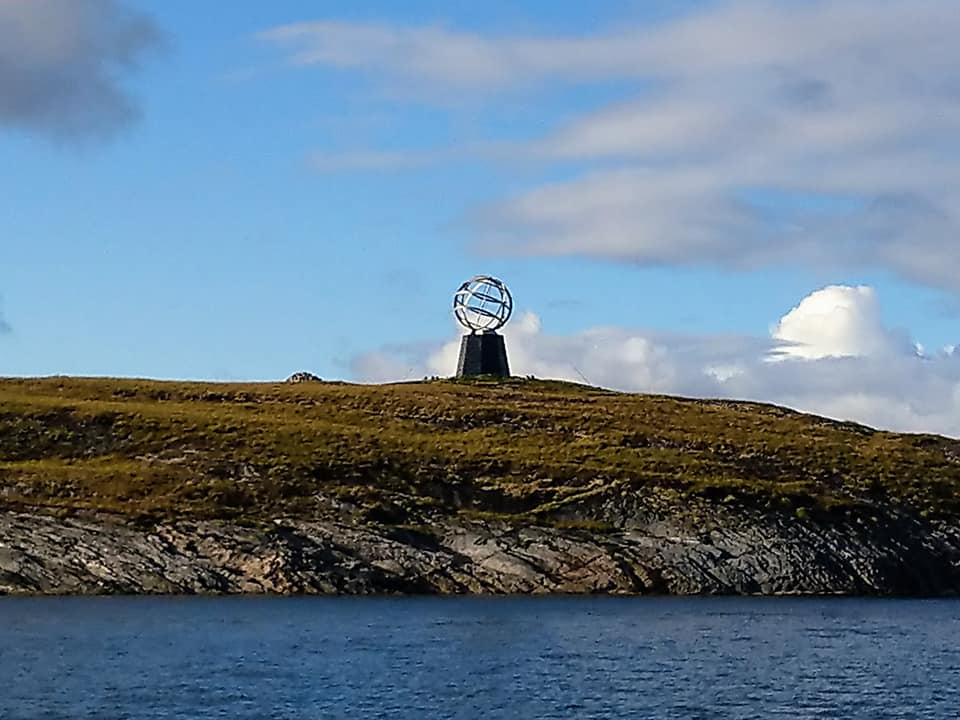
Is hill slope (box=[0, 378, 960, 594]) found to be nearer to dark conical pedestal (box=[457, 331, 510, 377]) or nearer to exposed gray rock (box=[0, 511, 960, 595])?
exposed gray rock (box=[0, 511, 960, 595])

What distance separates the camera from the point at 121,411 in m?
130

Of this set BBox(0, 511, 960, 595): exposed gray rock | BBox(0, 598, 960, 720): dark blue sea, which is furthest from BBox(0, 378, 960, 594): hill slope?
BBox(0, 598, 960, 720): dark blue sea

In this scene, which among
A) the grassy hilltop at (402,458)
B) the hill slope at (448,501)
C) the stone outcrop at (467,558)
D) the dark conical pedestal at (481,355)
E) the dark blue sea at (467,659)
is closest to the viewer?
the dark blue sea at (467,659)

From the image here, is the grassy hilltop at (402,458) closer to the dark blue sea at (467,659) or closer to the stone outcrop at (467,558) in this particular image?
the stone outcrop at (467,558)

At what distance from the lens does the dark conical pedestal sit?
565 feet

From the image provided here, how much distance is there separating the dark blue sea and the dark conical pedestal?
72958mm

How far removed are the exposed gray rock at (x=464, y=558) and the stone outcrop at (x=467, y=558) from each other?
8 centimetres

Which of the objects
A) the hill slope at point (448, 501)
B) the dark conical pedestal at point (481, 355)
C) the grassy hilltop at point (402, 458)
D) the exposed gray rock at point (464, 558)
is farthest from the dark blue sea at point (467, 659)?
the dark conical pedestal at point (481, 355)

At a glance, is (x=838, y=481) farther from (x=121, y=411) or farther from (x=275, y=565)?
(x=121, y=411)

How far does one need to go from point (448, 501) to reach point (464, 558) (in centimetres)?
1056

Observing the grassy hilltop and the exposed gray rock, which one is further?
the grassy hilltop

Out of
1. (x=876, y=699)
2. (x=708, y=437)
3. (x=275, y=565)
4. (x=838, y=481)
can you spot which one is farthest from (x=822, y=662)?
(x=708, y=437)

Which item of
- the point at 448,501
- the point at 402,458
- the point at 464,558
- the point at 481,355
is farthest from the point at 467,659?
the point at 481,355

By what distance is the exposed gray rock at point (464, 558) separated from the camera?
330ft
